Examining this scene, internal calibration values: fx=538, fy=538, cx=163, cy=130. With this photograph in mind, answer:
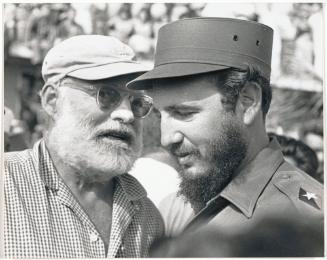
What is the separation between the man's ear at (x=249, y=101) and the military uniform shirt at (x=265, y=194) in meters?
0.19

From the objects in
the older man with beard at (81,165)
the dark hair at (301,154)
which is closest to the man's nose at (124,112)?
the older man with beard at (81,165)

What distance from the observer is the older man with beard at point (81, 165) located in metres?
3.15

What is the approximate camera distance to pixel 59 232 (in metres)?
3.14

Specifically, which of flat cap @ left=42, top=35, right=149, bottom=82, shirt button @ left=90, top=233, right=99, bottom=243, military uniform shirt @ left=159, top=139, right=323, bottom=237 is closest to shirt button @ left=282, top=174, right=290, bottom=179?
military uniform shirt @ left=159, top=139, right=323, bottom=237

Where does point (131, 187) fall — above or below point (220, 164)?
below

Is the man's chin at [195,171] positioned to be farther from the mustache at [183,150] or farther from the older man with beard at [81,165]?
the older man with beard at [81,165]

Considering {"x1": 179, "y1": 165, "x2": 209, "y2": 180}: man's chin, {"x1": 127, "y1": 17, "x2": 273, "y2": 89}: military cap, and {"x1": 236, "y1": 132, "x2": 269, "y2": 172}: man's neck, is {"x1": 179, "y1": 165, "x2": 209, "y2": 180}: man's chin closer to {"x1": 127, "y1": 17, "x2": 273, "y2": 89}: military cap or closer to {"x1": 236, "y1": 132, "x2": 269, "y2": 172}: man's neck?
{"x1": 236, "y1": 132, "x2": 269, "y2": 172}: man's neck

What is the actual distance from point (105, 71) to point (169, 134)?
1.74 ft

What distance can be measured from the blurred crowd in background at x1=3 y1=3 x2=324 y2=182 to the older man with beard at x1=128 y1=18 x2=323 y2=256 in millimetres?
353

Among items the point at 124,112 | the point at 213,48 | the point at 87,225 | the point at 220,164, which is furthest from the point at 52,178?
the point at 213,48

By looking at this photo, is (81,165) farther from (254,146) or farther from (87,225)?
(254,146)

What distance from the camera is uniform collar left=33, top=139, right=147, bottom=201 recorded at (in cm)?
318

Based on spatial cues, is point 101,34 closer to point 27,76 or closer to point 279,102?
point 27,76

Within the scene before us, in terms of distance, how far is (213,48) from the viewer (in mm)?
2996
